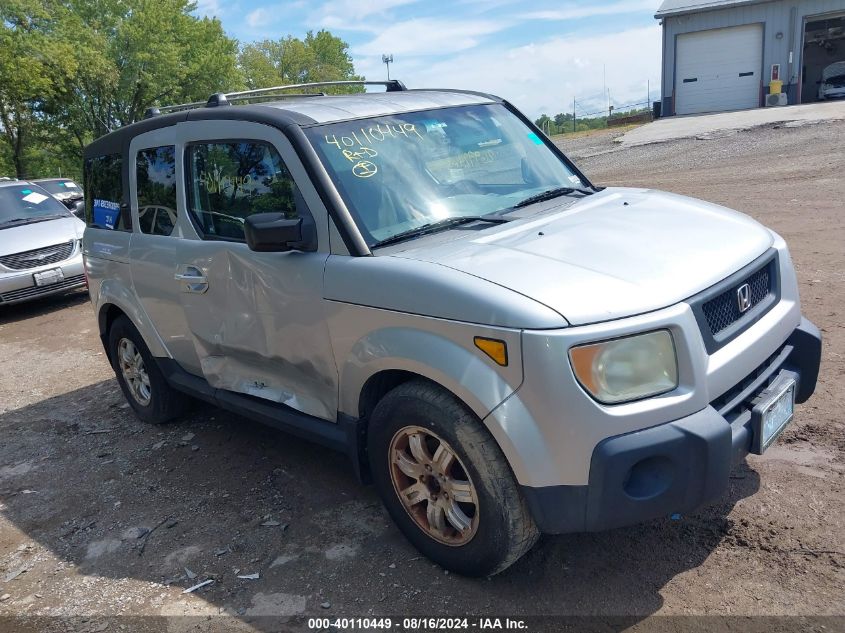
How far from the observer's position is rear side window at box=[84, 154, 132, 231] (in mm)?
4812

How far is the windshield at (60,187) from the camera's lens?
51.2 ft

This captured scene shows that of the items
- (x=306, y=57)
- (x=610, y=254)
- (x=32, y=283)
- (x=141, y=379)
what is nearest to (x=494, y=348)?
(x=610, y=254)

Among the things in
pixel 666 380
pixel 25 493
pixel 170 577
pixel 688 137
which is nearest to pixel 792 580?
pixel 666 380

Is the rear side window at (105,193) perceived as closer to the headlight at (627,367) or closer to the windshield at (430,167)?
the windshield at (430,167)

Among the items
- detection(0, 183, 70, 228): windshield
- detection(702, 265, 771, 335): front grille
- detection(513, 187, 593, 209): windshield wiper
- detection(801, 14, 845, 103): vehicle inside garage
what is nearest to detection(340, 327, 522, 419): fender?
detection(702, 265, 771, 335): front grille

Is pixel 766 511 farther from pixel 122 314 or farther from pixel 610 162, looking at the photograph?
pixel 610 162

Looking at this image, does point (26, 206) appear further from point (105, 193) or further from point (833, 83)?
point (833, 83)

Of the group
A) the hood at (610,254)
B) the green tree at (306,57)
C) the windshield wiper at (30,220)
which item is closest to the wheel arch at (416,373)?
the hood at (610,254)

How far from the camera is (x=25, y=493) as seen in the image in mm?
4434

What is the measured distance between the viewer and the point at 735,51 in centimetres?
2838

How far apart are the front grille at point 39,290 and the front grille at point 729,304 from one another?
9193 millimetres

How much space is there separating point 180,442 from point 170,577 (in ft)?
5.37

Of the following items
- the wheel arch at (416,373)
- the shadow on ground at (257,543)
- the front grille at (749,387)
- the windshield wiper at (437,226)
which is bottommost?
the shadow on ground at (257,543)

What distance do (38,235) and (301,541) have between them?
8.31m
